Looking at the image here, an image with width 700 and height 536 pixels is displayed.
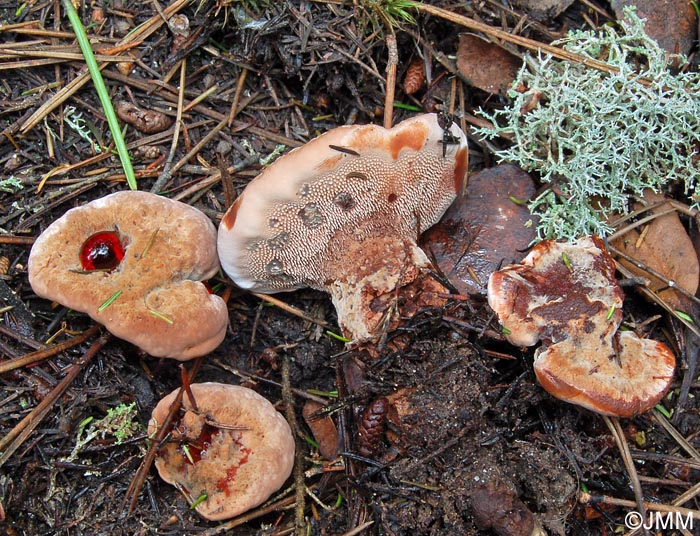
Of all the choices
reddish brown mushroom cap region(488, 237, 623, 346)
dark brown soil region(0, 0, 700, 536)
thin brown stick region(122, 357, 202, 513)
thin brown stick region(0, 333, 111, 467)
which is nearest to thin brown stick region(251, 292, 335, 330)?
dark brown soil region(0, 0, 700, 536)

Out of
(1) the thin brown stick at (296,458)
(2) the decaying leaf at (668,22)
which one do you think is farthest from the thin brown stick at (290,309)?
(2) the decaying leaf at (668,22)

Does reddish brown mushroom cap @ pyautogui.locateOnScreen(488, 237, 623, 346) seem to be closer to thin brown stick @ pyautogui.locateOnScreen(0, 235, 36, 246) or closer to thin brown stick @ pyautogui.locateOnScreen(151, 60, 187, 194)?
thin brown stick @ pyautogui.locateOnScreen(151, 60, 187, 194)

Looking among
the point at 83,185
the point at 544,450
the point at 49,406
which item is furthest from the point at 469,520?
the point at 83,185

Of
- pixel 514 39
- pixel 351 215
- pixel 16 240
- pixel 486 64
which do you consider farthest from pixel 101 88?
pixel 514 39

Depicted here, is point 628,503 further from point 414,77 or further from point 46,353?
point 46,353

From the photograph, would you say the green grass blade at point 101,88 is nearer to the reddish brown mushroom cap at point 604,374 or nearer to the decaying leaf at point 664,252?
the reddish brown mushroom cap at point 604,374
